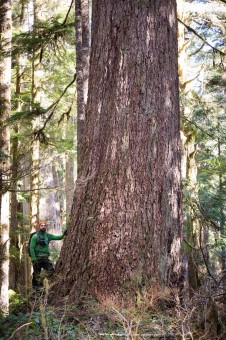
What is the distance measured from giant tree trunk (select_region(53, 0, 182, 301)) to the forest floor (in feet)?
0.92

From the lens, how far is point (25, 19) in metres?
15.2

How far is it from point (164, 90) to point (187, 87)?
8.41 meters

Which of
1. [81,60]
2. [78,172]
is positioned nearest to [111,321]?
[78,172]

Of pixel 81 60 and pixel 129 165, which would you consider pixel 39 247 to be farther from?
pixel 81 60

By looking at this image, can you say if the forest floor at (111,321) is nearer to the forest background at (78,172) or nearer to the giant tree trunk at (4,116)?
the forest background at (78,172)

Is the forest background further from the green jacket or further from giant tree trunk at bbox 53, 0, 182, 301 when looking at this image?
the green jacket

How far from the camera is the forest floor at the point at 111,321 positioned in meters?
3.34

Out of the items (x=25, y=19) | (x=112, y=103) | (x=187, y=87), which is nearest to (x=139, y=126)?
(x=112, y=103)

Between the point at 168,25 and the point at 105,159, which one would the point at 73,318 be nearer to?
the point at 105,159

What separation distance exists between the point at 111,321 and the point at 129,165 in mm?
1690

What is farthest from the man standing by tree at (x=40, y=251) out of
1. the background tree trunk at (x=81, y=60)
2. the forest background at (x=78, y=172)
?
the background tree trunk at (x=81, y=60)

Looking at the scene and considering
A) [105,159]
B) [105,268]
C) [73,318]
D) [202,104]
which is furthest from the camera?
[202,104]

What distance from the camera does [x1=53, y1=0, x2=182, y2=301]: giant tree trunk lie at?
4.46m

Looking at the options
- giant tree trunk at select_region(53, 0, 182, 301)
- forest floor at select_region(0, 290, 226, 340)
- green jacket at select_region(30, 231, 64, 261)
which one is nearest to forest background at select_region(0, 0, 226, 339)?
forest floor at select_region(0, 290, 226, 340)
